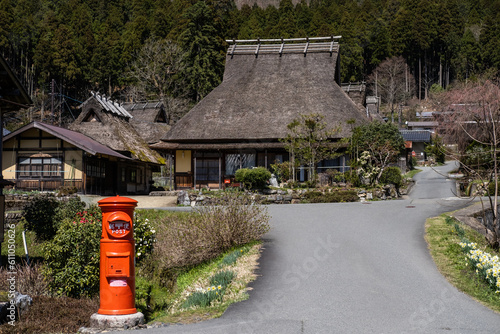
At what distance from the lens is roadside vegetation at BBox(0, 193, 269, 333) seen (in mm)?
9188

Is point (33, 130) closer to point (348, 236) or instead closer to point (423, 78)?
point (348, 236)

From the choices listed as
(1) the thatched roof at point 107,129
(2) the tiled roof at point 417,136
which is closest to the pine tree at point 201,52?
(1) the thatched roof at point 107,129

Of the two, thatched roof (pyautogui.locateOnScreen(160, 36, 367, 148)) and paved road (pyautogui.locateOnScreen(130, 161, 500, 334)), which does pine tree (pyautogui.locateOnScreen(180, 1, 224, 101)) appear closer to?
thatched roof (pyautogui.locateOnScreen(160, 36, 367, 148))

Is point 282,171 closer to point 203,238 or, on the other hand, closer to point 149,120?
point 203,238

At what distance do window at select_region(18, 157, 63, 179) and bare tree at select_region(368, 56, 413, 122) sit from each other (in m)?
54.7

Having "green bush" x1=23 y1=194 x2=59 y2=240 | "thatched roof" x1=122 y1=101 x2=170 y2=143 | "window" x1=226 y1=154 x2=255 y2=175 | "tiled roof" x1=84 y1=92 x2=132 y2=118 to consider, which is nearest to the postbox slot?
"green bush" x1=23 y1=194 x2=59 y2=240

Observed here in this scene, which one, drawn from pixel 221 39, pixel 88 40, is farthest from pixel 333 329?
pixel 88 40

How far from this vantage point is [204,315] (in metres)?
Answer: 8.71

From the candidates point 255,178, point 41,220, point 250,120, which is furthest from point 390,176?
point 41,220

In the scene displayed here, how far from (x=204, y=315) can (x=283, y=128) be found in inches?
961

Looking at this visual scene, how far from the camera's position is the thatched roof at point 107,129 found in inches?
1398

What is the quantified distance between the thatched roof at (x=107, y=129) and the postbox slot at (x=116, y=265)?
27571 mm

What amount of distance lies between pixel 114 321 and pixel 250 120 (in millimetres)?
26174

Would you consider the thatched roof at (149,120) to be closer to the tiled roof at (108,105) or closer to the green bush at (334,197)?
the tiled roof at (108,105)
